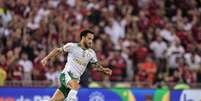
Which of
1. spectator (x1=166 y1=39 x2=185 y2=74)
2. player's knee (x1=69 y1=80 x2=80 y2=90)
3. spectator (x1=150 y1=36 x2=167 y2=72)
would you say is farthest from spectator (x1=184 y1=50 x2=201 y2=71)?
player's knee (x1=69 y1=80 x2=80 y2=90)

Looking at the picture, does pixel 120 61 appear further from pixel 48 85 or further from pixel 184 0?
pixel 184 0

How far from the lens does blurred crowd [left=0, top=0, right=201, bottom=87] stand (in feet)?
71.0

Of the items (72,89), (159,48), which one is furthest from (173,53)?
(72,89)

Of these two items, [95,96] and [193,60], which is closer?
[95,96]

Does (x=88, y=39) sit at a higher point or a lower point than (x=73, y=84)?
higher

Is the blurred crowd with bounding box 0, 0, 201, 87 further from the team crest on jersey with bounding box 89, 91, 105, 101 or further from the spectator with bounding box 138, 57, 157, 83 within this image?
the team crest on jersey with bounding box 89, 91, 105, 101

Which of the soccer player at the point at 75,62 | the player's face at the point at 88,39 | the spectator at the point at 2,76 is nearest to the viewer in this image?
the player's face at the point at 88,39

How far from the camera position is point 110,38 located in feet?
77.9

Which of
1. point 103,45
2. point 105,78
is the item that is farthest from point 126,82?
point 103,45

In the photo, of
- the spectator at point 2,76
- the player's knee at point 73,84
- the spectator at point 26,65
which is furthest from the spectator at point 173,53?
the player's knee at point 73,84

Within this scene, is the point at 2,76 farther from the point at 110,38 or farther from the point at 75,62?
the point at 110,38

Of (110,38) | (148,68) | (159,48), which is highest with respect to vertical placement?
(110,38)

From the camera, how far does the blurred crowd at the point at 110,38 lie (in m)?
21.6

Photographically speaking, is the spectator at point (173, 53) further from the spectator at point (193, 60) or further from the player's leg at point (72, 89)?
the player's leg at point (72, 89)
